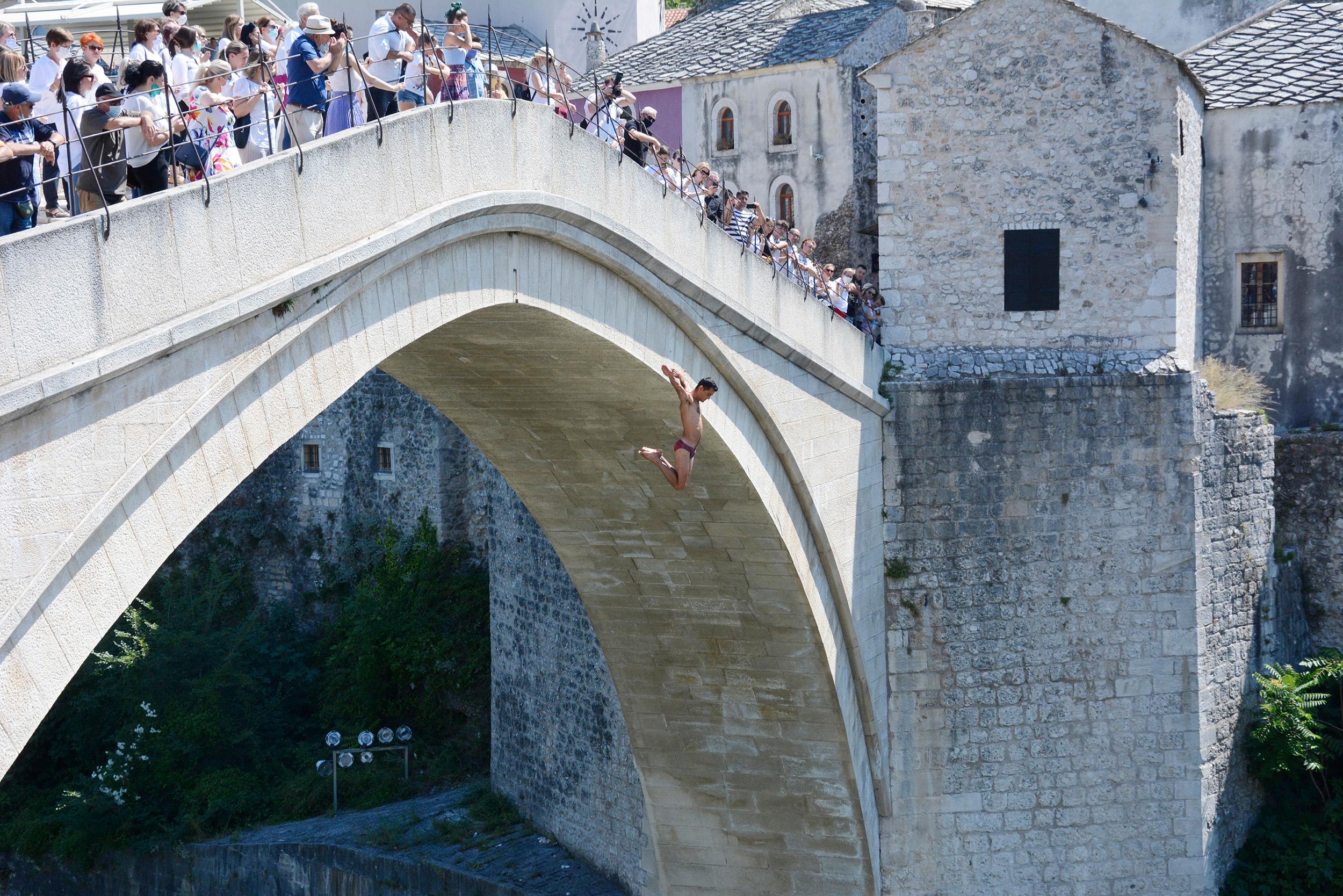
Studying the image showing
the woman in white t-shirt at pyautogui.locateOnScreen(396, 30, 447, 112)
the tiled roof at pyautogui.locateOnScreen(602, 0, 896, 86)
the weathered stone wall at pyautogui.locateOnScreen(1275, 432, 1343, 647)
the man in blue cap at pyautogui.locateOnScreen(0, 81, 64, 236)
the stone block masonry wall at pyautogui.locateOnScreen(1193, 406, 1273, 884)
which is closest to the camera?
the man in blue cap at pyautogui.locateOnScreen(0, 81, 64, 236)

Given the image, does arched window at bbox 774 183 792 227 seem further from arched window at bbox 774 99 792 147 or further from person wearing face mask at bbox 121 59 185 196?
person wearing face mask at bbox 121 59 185 196

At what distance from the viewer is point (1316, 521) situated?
1530 centimetres

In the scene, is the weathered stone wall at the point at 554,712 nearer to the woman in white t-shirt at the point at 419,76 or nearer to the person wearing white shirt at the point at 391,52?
the woman in white t-shirt at the point at 419,76

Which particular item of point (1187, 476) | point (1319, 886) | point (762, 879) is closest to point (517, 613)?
point (762, 879)

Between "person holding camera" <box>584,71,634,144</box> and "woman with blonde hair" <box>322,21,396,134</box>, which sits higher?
"person holding camera" <box>584,71,634,144</box>

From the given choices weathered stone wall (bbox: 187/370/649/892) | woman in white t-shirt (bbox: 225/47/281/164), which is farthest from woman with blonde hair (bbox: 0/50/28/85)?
weathered stone wall (bbox: 187/370/649/892)

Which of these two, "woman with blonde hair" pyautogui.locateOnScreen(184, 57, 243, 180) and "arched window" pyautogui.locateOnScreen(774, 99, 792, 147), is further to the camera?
"arched window" pyautogui.locateOnScreen(774, 99, 792, 147)

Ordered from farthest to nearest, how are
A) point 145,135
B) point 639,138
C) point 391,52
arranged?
point 639,138, point 391,52, point 145,135

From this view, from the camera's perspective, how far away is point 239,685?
72.2 ft

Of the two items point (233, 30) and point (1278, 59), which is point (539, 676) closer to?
point (233, 30)

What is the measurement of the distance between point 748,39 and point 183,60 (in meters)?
12.8

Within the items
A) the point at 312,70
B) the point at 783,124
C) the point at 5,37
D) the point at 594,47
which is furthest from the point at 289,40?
the point at 594,47

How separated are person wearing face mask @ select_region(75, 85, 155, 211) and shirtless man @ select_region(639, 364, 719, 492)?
397cm

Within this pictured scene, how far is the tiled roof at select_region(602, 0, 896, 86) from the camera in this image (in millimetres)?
18797
